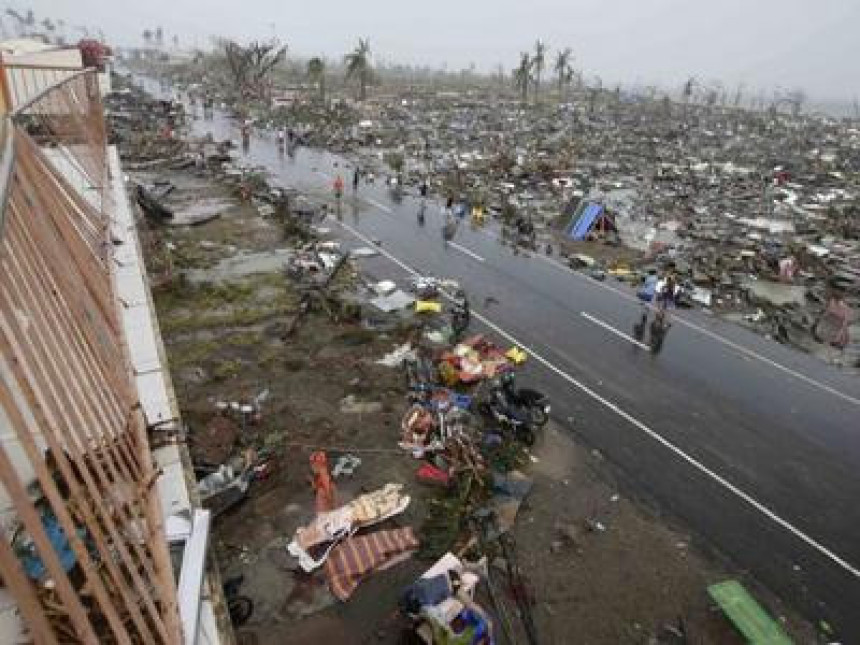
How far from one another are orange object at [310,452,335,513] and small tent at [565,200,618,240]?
18102 mm

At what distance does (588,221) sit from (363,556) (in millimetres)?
20186

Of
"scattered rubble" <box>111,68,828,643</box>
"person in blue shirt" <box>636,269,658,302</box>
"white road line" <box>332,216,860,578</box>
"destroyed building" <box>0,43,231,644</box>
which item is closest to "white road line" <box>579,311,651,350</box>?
"person in blue shirt" <box>636,269,658,302</box>

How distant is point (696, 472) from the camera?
11578mm

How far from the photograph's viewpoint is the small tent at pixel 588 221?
25656 millimetres

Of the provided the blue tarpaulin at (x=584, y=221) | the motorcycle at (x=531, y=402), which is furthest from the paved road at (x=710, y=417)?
the blue tarpaulin at (x=584, y=221)

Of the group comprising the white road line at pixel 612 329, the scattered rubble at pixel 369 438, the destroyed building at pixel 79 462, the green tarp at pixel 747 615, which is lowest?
the scattered rubble at pixel 369 438

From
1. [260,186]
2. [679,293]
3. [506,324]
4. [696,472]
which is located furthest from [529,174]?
[696,472]

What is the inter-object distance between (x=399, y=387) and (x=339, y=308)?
175 inches

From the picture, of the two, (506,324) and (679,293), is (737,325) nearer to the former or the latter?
(679,293)

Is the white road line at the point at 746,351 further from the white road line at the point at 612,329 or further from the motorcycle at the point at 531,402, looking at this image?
the motorcycle at the point at 531,402

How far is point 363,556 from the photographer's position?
9.08m

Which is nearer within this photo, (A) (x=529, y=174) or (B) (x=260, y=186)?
(B) (x=260, y=186)

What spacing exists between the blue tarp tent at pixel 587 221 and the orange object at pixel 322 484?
18102mm

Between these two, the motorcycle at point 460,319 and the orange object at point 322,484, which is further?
the motorcycle at point 460,319
